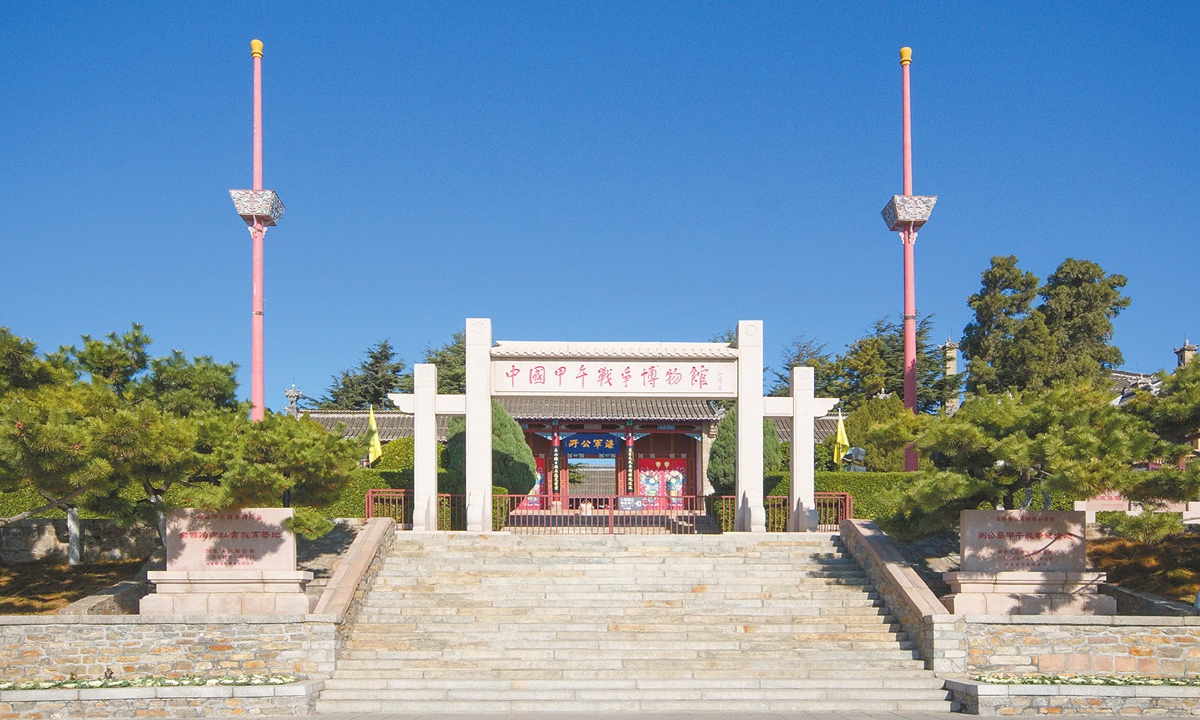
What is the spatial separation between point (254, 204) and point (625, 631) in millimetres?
11226

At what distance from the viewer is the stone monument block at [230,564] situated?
42.2 feet

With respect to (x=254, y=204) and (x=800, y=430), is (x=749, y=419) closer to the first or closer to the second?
(x=800, y=430)

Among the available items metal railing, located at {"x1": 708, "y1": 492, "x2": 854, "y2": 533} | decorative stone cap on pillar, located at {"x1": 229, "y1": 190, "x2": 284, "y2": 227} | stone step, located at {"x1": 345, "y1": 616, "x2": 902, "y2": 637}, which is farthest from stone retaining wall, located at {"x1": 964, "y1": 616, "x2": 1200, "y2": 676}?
decorative stone cap on pillar, located at {"x1": 229, "y1": 190, "x2": 284, "y2": 227}

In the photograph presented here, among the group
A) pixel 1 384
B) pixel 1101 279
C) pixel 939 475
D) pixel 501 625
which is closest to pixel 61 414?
pixel 1 384

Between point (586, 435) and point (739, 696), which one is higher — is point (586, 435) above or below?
above

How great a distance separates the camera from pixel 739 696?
36.0 feet

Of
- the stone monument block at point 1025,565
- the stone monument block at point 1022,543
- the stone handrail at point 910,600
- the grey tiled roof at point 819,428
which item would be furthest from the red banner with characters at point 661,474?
the stone monument block at point 1022,543

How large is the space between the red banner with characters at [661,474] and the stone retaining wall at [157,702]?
19416 mm

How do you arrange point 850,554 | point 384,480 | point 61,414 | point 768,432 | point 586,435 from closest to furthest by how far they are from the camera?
point 61,414 → point 850,554 → point 384,480 → point 768,432 → point 586,435

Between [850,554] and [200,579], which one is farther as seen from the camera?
[850,554]

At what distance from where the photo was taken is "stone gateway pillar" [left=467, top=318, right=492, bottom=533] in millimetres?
17453

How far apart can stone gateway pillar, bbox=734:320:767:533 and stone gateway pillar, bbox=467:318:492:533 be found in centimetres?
464

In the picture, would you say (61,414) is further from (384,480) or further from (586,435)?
(586,435)

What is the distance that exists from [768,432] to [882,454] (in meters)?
2.93
